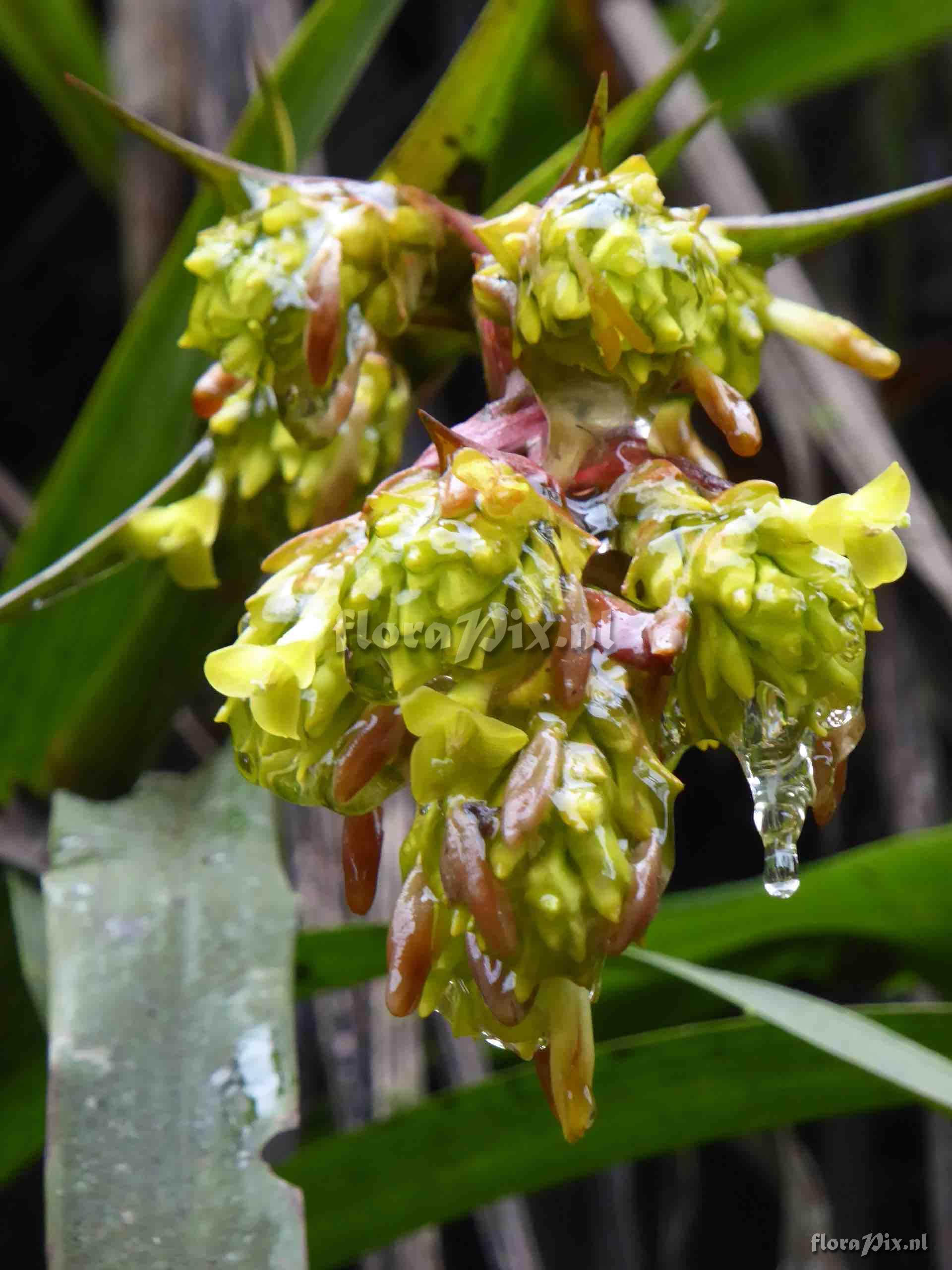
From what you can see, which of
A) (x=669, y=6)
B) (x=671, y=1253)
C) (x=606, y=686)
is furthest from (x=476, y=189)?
(x=671, y=1253)

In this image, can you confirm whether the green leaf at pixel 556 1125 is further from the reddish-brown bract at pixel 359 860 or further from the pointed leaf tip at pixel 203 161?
the pointed leaf tip at pixel 203 161

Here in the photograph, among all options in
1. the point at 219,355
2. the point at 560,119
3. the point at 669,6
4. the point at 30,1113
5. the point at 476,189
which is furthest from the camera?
the point at 669,6

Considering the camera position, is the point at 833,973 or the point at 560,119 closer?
the point at 833,973

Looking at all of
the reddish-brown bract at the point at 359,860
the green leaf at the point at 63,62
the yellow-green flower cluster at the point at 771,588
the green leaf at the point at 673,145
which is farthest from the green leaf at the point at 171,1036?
the green leaf at the point at 63,62

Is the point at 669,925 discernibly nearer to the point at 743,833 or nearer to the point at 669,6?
the point at 743,833

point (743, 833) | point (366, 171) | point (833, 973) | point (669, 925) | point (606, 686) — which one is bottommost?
point (743, 833)

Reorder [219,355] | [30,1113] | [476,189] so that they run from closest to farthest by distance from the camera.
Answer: [219,355] → [476,189] → [30,1113]

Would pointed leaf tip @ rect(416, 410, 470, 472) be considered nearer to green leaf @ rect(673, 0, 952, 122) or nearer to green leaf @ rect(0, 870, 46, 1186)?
green leaf @ rect(0, 870, 46, 1186)

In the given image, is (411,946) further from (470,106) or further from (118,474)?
(118,474)
